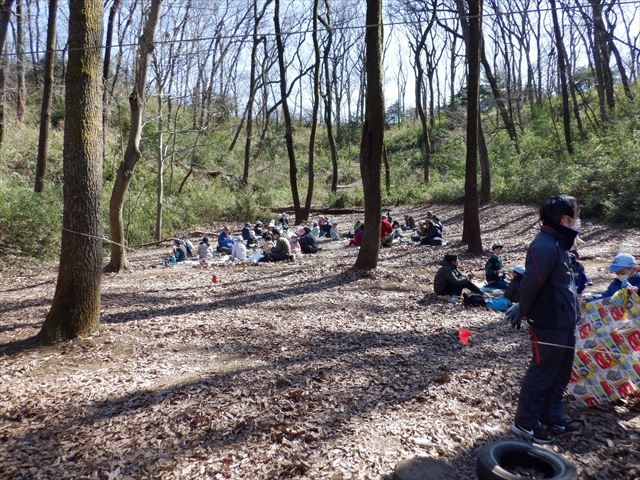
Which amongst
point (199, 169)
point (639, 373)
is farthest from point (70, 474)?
point (199, 169)

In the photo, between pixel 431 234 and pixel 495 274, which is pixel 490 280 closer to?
pixel 495 274

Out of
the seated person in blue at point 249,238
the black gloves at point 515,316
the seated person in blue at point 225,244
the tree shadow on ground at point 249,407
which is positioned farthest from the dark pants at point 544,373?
the seated person in blue at point 249,238

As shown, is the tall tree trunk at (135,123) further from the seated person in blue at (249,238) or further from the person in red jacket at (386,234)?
the person in red jacket at (386,234)

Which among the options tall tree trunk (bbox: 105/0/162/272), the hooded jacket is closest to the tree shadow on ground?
the hooded jacket

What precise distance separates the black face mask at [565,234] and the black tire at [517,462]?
1.53m

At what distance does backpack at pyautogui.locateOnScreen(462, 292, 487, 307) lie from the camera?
A: 27.6 feet

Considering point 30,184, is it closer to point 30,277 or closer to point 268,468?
point 30,277

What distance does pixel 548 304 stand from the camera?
3.73m

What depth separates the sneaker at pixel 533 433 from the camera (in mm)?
3893

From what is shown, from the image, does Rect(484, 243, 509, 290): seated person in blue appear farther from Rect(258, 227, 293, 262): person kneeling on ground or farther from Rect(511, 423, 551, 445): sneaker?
Rect(258, 227, 293, 262): person kneeling on ground

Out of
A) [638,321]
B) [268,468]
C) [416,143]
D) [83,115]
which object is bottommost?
[268,468]

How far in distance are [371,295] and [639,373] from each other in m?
5.13

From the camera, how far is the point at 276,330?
6.91m

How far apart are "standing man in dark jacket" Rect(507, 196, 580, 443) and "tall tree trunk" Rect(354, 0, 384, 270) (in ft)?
21.6
